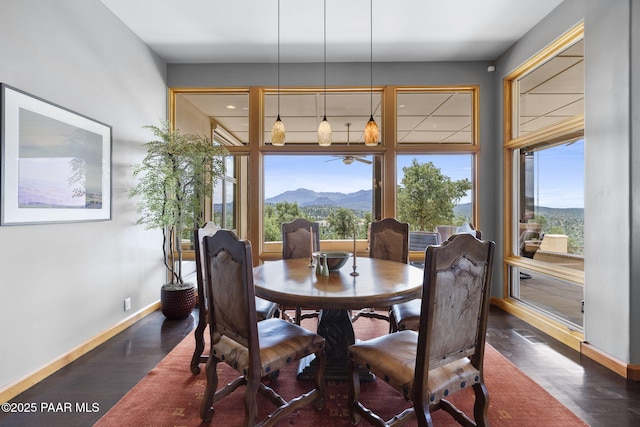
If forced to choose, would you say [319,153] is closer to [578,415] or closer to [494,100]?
[494,100]

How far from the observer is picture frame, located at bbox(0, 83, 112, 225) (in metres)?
2.11

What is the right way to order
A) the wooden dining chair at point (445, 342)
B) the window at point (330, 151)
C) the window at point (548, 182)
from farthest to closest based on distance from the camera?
the window at point (330, 151) → the window at point (548, 182) → the wooden dining chair at point (445, 342)

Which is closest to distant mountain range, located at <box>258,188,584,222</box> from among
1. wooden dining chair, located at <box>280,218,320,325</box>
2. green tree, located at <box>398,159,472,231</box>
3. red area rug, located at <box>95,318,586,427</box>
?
green tree, located at <box>398,159,472,231</box>

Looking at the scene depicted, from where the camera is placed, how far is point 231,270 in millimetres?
1602

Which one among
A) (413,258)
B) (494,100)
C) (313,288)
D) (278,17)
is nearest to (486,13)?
(494,100)

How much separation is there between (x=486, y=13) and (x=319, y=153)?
2.31 metres

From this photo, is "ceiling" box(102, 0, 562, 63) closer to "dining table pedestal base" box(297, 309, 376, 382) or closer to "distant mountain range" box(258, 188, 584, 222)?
"distant mountain range" box(258, 188, 584, 222)

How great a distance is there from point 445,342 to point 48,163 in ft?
9.60

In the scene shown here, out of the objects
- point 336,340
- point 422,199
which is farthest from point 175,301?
point 422,199

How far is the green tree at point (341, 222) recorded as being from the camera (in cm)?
426

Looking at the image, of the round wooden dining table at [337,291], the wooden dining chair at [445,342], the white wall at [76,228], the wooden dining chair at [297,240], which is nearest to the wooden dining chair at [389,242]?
the round wooden dining table at [337,291]

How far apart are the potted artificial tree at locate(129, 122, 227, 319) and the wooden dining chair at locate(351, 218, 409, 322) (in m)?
1.91

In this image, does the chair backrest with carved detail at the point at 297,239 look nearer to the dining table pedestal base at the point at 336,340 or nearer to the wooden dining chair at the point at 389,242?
the wooden dining chair at the point at 389,242

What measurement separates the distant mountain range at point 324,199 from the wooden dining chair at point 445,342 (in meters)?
2.74
